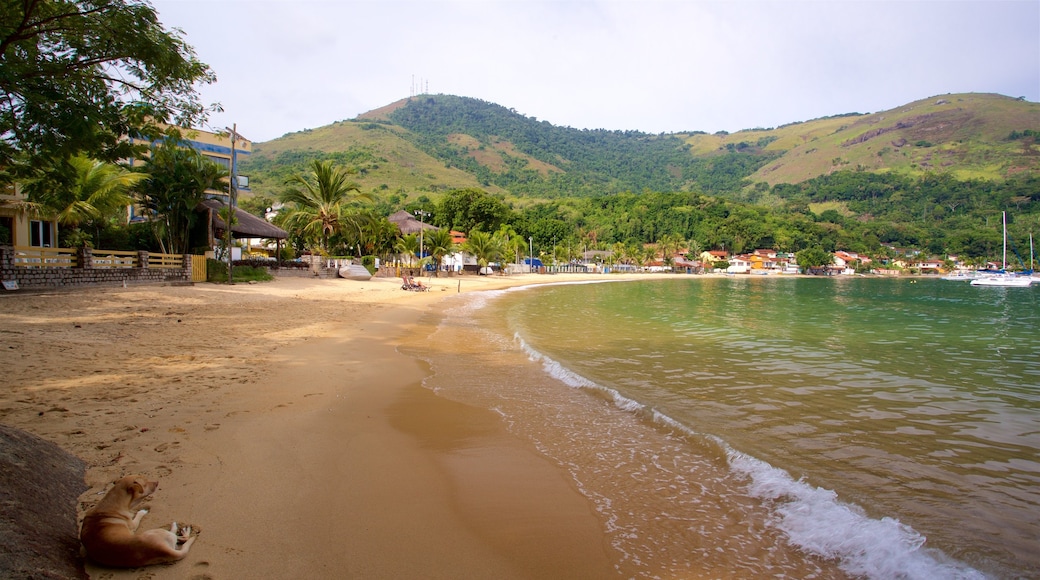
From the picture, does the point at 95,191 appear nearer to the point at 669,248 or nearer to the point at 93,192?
the point at 93,192

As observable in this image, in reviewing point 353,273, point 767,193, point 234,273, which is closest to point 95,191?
point 234,273

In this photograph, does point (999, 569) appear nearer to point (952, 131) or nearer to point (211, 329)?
point (211, 329)

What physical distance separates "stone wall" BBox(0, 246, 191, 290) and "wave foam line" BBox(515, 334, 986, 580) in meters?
18.3

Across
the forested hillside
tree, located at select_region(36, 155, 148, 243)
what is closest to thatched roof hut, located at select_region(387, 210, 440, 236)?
the forested hillside

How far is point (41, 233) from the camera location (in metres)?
20.8

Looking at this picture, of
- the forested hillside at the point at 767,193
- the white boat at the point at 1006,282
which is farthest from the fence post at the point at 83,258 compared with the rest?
the white boat at the point at 1006,282

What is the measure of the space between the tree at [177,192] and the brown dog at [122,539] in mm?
20769

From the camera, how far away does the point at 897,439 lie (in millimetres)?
5977

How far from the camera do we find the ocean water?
3596mm

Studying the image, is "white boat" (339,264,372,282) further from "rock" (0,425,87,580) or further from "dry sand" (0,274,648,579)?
"rock" (0,425,87,580)

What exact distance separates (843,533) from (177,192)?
24.7 m

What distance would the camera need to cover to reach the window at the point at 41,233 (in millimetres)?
20391

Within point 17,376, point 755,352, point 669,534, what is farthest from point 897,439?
point 17,376

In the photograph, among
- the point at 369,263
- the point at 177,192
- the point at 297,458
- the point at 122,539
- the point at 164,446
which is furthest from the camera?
the point at 369,263
